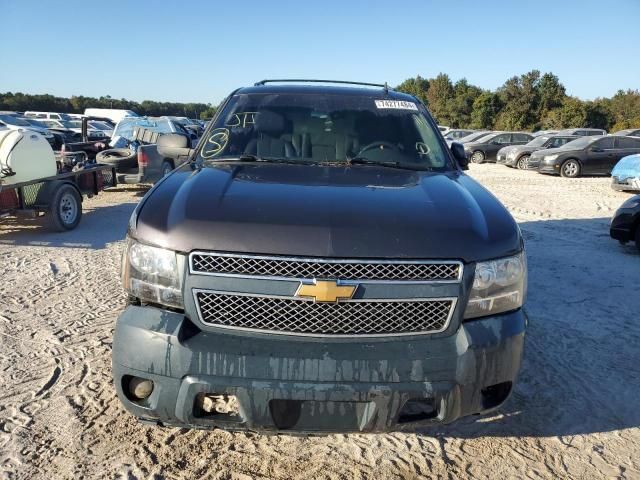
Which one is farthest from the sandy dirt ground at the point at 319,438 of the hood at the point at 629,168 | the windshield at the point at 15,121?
the windshield at the point at 15,121

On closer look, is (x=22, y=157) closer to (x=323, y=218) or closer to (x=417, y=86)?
(x=323, y=218)

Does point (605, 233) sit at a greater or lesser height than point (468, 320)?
lesser

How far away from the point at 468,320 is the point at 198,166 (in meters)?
1.94

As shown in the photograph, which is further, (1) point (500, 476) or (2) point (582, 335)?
(2) point (582, 335)

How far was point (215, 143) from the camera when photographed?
3.61 meters

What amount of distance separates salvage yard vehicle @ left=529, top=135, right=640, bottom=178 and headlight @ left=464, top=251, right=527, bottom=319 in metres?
17.7

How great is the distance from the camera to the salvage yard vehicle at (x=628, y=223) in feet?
24.4

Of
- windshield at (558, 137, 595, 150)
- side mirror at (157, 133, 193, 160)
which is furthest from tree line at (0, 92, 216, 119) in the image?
side mirror at (157, 133, 193, 160)

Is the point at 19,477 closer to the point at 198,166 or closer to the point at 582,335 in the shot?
the point at 198,166

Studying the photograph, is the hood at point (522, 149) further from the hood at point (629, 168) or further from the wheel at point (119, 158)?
the wheel at point (119, 158)

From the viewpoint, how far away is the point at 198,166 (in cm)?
328

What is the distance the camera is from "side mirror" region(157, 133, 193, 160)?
4.14 meters

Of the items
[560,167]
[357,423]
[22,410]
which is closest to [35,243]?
[22,410]

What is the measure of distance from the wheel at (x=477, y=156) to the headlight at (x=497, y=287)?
77.6 ft
